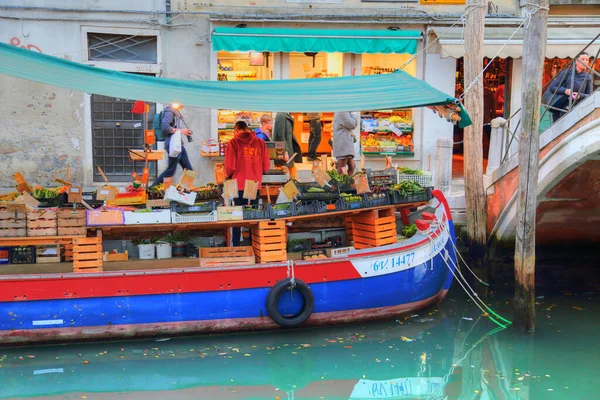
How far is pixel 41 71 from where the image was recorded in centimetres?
815

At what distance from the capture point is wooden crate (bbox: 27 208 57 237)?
27.1ft

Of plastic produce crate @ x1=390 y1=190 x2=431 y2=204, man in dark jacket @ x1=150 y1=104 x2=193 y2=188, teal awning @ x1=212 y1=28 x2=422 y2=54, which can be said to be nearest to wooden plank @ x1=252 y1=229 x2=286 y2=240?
plastic produce crate @ x1=390 y1=190 x2=431 y2=204

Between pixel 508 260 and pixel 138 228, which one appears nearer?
pixel 138 228

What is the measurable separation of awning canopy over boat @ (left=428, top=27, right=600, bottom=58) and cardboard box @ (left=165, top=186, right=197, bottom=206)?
19.8ft

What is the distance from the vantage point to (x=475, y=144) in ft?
36.3

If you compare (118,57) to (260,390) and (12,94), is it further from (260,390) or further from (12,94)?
(260,390)

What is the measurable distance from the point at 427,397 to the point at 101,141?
8.01 meters

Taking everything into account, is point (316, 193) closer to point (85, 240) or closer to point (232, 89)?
point (232, 89)

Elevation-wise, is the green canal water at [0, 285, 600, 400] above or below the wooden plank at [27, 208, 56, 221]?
below

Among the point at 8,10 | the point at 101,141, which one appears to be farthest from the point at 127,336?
the point at 8,10

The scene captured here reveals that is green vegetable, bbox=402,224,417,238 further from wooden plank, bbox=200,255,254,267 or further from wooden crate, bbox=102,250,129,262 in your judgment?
wooden crate, bbox=102,250,129,262

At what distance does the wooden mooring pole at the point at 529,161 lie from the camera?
8.92 metres

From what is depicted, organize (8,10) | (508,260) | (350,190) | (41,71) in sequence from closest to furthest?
(41,71) → (350,190) → (508,260) → (8,10)

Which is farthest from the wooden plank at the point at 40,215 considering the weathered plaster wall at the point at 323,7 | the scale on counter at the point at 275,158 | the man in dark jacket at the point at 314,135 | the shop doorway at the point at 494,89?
the shop doorway at the point at 494,89
